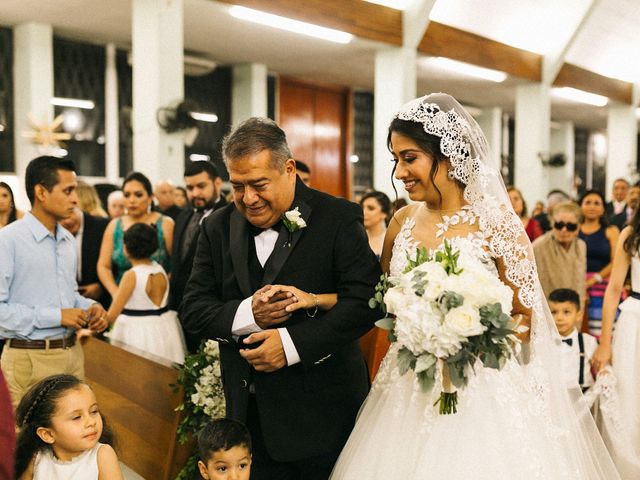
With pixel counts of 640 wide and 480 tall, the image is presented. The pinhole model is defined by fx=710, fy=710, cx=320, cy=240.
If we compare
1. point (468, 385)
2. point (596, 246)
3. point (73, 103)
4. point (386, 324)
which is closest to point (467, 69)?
point (73, 103)

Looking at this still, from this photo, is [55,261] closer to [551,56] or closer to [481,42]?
[481,42]

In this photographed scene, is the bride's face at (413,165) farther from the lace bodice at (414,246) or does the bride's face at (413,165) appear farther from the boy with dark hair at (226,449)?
the boy with dark hair at (226,449)

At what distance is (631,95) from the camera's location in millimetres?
19406

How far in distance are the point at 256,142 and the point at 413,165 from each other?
61 cm

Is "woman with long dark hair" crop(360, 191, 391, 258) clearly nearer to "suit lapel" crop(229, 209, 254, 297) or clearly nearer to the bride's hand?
the bride's hand

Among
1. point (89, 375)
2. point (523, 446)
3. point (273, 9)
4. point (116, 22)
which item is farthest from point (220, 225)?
point (116, 22)

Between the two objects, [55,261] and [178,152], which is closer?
→ [55,261]

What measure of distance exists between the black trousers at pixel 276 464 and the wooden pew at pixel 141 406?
104cm

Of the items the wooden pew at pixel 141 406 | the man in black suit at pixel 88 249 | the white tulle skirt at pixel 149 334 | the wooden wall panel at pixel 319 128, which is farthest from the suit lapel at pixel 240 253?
the wooden wall panel at pixel 319 128

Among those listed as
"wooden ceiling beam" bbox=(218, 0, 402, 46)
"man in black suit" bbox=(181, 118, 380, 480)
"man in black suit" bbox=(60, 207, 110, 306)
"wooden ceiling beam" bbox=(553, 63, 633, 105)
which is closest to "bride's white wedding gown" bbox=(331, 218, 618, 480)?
"man in black suit" bbox=(181, 118, 380, 480)

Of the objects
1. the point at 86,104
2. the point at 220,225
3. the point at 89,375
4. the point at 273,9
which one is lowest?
the point at 89,375

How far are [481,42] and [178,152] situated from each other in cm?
732

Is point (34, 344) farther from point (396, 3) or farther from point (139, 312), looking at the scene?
point (396, 3)

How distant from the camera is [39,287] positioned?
12.1 feet
